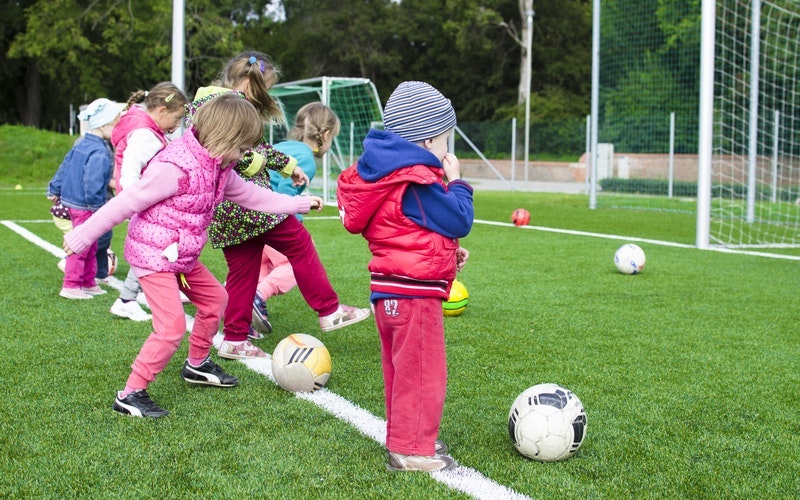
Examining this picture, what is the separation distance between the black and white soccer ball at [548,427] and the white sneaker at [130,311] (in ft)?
11.4

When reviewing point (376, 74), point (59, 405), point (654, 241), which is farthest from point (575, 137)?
point (59, 405)

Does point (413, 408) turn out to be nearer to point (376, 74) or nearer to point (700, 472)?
point (700, 472)

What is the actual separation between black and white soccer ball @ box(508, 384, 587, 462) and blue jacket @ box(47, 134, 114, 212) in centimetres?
478

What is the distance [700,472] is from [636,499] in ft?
1.32

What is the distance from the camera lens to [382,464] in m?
3.27

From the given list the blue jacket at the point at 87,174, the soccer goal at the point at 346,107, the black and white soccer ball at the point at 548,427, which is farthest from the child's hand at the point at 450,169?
the soccer goal at the point at 346,107

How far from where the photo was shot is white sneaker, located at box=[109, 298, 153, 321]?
606 cm

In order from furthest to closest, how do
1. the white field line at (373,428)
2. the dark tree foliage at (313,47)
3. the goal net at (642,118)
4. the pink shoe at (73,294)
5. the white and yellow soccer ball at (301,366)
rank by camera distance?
the dark tree foliage at (313,47) < the goal net at (642,118) < the pink shoe at (73,294) < the white and yellow soccer ball at (301,366) < the white field line at (373,428)

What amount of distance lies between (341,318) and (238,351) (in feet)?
2.31

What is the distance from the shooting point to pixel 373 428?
145 inches

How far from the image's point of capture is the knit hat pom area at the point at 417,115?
3137mm

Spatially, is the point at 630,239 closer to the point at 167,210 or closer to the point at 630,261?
the point at 630,261

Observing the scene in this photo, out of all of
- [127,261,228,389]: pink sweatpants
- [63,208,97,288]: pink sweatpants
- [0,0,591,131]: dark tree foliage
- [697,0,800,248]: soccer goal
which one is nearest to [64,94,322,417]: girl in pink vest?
[127,261,228,389]: pink sweatpants

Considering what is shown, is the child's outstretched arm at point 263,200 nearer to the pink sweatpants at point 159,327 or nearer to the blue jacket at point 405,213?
the pink sweatpants at point 159,327
